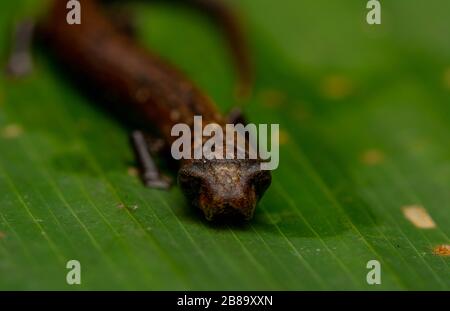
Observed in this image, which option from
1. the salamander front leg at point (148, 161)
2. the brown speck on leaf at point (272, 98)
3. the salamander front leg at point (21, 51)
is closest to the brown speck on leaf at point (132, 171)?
the salamander front leg at point (148, 161)

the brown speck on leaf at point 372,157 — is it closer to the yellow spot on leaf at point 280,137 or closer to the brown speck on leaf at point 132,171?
the yellow spot on leaf at point 280,137

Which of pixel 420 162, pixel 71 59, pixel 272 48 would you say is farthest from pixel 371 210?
pixel 71 59

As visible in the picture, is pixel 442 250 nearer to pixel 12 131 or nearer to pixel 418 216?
pixel 418 216

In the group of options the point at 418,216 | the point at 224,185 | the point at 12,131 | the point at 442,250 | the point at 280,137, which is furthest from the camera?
the point at 280,137

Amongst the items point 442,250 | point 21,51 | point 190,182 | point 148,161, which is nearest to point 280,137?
point 148,161

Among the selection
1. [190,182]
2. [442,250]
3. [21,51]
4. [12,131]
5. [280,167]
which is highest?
[21,51]

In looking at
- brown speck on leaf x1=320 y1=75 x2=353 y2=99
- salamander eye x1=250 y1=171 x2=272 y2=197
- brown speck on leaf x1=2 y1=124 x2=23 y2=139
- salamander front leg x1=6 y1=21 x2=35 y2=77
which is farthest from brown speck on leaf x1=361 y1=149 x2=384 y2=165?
salamander front leg x1=6 y1=21 x2=35 y2=77

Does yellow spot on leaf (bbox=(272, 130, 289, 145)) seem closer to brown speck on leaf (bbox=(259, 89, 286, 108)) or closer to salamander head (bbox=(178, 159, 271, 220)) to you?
brown speck on leaf (bbox=(259, 89, 286, 108))

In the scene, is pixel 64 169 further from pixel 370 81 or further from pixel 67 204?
pixel 370 81
